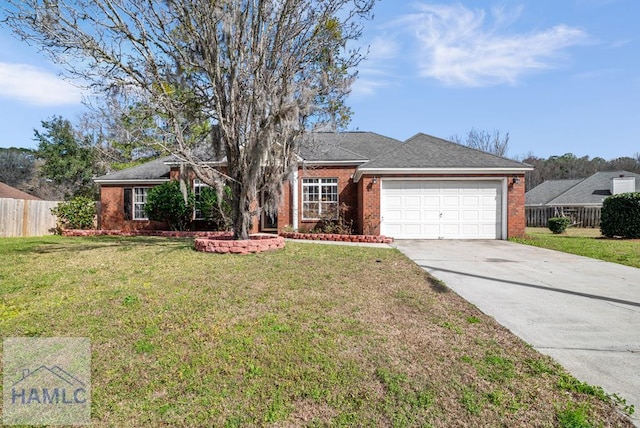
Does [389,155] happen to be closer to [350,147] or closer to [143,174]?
[350,147]

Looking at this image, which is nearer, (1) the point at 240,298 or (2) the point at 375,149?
(1) the point at 240,298

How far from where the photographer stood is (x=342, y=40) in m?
9.69

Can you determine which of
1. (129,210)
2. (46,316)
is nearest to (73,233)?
(129,210)

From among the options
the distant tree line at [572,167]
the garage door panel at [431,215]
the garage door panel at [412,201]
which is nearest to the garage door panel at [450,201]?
the garage door panel at [431,215]

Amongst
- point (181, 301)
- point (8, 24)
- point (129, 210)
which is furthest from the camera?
point (129, 210)

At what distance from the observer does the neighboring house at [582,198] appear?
25859 millimetres

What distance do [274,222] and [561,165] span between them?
5557cm

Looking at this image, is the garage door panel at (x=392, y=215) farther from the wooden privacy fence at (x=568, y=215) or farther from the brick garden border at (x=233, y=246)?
the wooden privacy fence at (x=568, y=215)

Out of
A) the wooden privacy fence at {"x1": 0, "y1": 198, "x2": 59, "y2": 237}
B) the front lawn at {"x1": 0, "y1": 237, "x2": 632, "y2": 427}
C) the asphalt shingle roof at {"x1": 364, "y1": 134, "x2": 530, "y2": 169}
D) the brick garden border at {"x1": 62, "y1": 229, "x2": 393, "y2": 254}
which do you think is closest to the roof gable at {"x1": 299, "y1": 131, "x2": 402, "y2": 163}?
the asphalt shingle roof at {"x1": 364, "y1": 134, "x2": 530, "y2": 169}

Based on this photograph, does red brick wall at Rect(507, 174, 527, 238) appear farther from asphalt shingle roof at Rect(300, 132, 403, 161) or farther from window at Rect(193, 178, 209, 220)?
window at Rect(193, 178, 209, 220)

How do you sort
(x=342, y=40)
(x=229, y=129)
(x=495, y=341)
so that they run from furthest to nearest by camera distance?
(x=342, y=40), (x=229, y=129), (x=495, y=341)

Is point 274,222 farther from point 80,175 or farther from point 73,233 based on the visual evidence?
point 80,175

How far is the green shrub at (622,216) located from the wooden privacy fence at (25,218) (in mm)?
25650

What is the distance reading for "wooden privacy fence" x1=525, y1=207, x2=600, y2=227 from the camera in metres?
25.0
